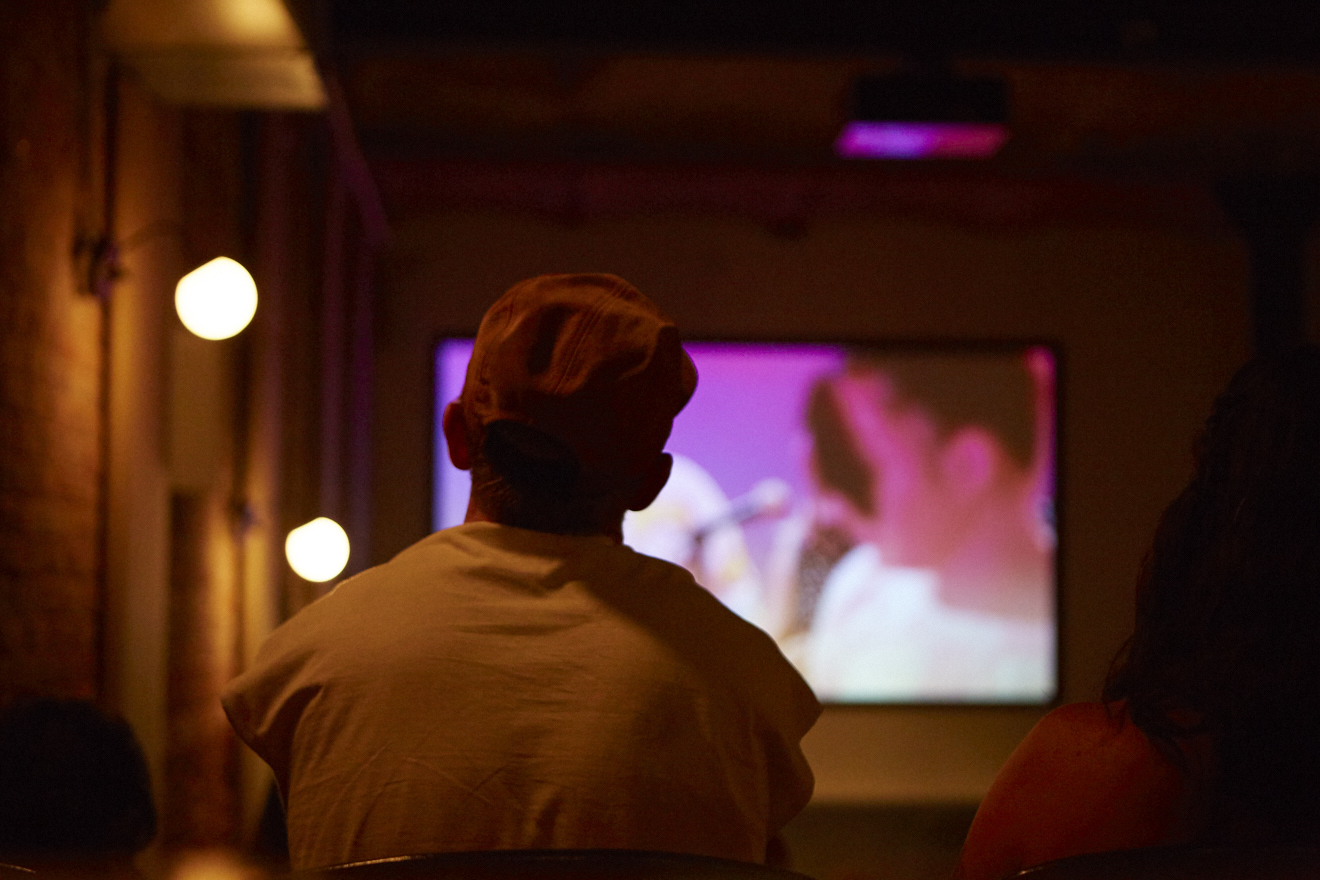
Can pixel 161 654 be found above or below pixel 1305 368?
below

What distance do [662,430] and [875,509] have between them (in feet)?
19.0

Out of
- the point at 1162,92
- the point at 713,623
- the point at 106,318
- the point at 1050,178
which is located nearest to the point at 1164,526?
the point at 713,623

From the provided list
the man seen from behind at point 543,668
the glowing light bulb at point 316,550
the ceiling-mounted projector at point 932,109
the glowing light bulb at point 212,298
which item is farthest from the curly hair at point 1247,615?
the glowing light bulb at point 316,550

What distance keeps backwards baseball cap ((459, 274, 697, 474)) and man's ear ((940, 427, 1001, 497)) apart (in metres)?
5.95

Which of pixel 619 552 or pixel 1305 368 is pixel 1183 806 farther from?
pixel 619 552

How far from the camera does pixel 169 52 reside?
3412 mm

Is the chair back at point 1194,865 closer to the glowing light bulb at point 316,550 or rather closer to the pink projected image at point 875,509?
the glowing light bulb at point 316,550

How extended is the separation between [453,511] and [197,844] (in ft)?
9.00

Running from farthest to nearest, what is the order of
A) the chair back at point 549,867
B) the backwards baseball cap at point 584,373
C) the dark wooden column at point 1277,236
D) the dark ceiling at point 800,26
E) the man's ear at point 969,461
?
the man's ear at point 969,461
the dark wooden column at point 1277,236
the dark ceiling at point 800,26
the backwards baseball cap at point 584,373
the chair back at point 549,867

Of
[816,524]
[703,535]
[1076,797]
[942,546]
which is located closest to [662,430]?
[1076,797]

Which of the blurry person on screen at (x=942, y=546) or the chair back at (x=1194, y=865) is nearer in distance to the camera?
the chair back at (x=1194, y=865)

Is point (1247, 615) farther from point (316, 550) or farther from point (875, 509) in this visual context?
point (875, 509)

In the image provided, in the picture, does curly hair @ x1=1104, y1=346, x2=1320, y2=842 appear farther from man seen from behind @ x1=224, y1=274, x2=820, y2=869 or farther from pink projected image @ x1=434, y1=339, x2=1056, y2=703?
pink projected image @ x1=434, y1=339, x2=1056, y2=703

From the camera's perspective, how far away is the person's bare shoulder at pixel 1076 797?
100 cm
